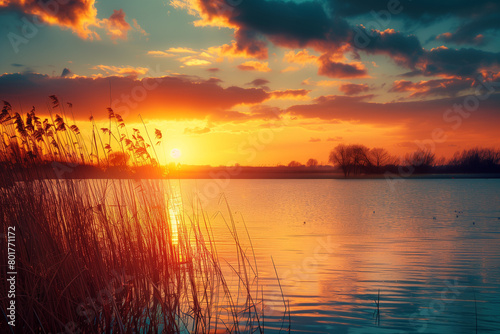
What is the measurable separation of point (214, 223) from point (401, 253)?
9.75 m

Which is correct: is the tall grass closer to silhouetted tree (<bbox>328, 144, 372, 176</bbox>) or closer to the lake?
the lake

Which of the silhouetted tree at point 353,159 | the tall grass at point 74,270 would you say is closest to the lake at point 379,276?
the tall grass at point 74,270

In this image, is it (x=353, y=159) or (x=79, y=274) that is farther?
(x=353, y=159)

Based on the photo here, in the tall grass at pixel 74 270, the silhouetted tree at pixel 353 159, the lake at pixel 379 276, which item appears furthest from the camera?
the silhouetted tree at pixel 353 159

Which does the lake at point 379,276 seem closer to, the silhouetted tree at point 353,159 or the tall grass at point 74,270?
the tall grass at point 74,270

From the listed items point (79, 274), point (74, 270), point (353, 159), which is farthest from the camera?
point (353, 159)

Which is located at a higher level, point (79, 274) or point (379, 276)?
point (79, 274)

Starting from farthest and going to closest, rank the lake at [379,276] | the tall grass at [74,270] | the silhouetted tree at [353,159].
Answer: the silhouetted tree at [353,159] → the lake at [379,276] → the tall grass at [74,270]

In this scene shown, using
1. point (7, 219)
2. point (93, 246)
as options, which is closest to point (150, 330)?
point (93, 246)

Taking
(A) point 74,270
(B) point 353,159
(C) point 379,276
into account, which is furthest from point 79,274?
(B) point 353,159

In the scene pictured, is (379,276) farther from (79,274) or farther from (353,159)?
(353,159)

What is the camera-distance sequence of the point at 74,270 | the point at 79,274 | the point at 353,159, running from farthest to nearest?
the point at 353,159, the point at 74,270, the point at 79,274

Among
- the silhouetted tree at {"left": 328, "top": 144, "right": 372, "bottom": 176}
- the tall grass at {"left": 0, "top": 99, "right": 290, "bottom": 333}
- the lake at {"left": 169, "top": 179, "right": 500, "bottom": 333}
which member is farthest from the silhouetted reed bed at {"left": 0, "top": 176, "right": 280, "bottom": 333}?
the silhouetted tree at {"left": 328, "top": 144, "right": 372, "bottom": 176}

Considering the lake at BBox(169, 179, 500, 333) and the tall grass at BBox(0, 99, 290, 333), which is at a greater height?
the tall grass at BBox(0, 99, 290, 333)
